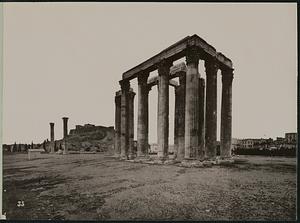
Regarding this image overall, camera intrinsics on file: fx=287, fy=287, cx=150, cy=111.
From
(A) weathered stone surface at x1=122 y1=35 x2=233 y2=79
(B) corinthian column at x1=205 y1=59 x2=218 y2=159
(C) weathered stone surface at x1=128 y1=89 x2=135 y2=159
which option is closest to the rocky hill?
(C) weathered stone surface at x1=128 y1=89 x2=135 y2=159

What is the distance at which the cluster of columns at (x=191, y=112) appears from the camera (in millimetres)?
21078

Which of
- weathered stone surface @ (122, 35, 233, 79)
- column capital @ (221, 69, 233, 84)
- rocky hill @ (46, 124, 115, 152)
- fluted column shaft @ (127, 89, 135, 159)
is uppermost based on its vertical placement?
weathered stone surface @ (122, 35, 233, 79)

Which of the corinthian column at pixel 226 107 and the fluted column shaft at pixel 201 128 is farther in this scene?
the corinthian column at pixel 226 107

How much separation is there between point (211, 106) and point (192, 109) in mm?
3932

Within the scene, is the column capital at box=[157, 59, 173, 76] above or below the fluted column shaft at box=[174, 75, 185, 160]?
above

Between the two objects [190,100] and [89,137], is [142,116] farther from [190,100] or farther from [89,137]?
[89,137]

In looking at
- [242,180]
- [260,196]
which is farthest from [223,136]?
[260,196]

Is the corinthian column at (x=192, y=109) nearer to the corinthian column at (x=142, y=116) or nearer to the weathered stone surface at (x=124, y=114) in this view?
the corinthian column at (x=142, y=116)

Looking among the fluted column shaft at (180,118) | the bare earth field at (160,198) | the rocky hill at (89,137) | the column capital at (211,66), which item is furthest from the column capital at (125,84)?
the rocky hill at (89,137)

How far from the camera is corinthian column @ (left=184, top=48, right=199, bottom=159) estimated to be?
808 inches

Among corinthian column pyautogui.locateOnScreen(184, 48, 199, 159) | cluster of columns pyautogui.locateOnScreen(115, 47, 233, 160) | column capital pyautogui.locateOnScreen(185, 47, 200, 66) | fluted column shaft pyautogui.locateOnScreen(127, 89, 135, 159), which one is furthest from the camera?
fluted column shaft pyautogui.locateOnScreen(127, 89, 135, 159)

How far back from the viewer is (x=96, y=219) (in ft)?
32.5

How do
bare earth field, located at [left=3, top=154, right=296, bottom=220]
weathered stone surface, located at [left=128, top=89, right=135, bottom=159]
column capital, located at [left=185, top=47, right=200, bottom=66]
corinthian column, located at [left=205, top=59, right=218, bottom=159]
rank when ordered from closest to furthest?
bare earth field, located at [left=3, top=154, right=296, bottom=220] < column capital, located at [left=185, top=47, right=200, bottom=66] < corinthian column, located at [left=205, top=59, right=218, bottom=159] < weathered stone surface, located at [left=128, top=89, right=135, bottom=159]

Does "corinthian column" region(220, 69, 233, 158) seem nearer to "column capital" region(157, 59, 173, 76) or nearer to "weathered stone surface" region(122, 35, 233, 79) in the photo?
"weathered stone surface" region(122, 35, 233, 79)
